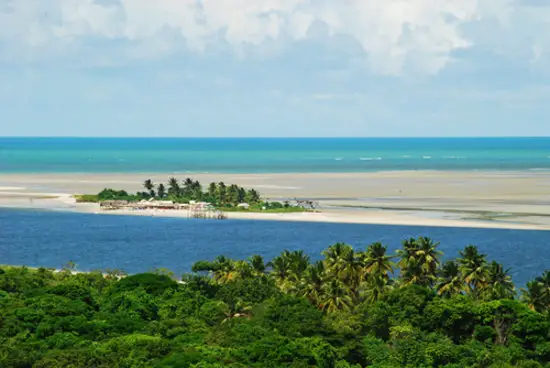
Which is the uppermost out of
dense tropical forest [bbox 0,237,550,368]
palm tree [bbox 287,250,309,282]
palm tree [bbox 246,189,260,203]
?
palm tree [bbox 246,189,260,203]

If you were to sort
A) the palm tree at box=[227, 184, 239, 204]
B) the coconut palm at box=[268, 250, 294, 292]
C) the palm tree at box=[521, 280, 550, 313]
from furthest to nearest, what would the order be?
the palm tree at box=[227, 184, 239, 204] → the coconut palm at box=[268, 250, 294, 292] → the palm tree at box=[521, 280, 550, 313]

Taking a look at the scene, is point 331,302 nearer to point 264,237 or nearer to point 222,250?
point 222,250

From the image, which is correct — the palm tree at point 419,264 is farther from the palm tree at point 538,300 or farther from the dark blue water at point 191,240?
the dark blue water at point 191,240

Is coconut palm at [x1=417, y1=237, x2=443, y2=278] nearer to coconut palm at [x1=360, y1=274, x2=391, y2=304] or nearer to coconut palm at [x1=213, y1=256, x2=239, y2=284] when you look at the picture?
coconut palm at [x1=360, y1=274, x2=391, y2=304]

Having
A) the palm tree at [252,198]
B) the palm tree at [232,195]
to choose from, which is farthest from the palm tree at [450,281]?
the palm tree at [252,198]

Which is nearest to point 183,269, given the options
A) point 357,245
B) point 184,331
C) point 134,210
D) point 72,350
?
point 357,245

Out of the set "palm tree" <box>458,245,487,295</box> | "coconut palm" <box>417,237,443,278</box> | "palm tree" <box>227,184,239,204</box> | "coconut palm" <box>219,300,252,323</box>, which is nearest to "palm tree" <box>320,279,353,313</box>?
"coconut palm" <box>219,300,252,323</box>
